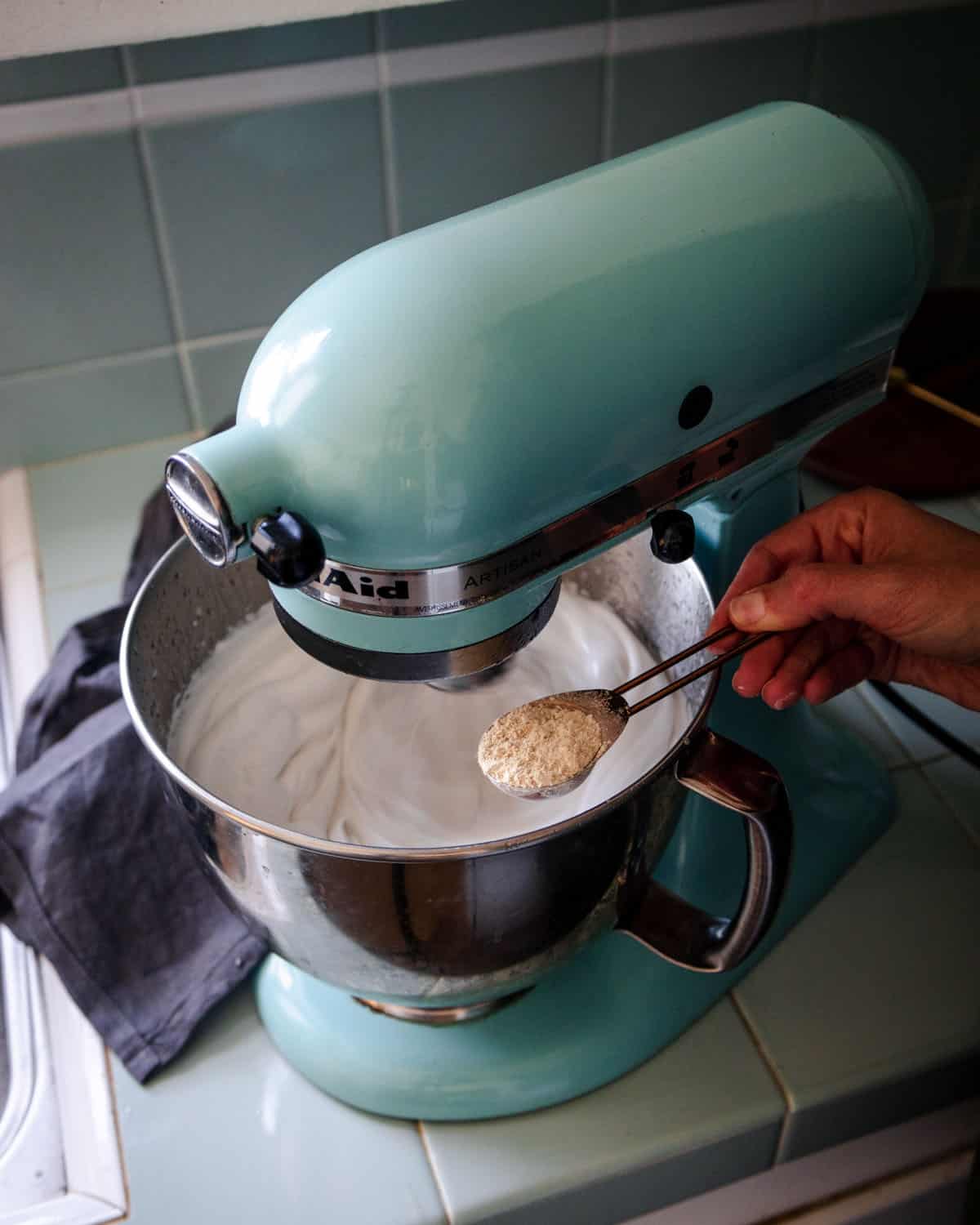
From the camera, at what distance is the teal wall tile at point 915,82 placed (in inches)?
38.3

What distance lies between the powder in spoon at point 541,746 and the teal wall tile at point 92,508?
0.49 metres

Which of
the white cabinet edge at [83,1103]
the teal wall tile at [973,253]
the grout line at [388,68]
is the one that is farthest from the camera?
the teal wall tile at [973,253]

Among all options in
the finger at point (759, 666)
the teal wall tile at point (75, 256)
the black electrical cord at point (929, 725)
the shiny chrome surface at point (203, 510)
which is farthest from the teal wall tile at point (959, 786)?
the teal wall tile at point (75, 256)

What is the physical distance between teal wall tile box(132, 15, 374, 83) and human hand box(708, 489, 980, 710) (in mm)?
482

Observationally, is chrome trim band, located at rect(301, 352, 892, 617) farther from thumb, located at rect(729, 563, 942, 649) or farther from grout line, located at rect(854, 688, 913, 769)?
grout line, located at rect(854, 688, 913, 769)

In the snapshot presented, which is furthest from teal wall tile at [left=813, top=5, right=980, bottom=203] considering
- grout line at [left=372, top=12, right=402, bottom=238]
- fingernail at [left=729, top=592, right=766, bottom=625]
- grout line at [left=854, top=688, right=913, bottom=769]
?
fingernail at [left=729, top=592, right=766, bottom=625]

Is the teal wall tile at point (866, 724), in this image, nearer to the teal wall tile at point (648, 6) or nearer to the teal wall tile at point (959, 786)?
the teal wall tile at point (959, 786)

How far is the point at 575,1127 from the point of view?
0.62m

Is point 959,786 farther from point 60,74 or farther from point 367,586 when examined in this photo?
point 60,74

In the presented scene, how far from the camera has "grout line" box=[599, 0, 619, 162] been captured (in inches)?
34.8

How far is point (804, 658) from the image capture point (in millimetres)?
666

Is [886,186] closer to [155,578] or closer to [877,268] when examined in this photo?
[877,268]

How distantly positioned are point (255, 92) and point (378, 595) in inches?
21.9

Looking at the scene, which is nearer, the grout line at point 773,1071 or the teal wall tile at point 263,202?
the grout line at point 773,1071
